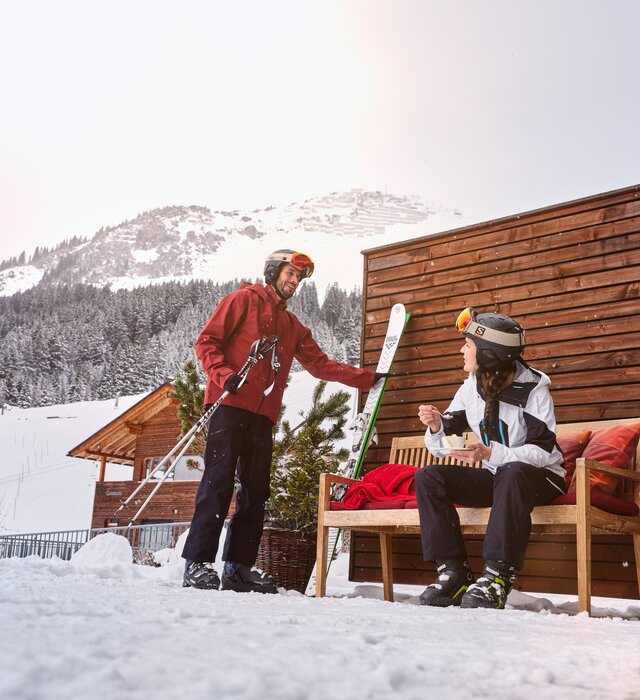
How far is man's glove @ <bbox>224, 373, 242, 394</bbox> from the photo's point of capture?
3023mm

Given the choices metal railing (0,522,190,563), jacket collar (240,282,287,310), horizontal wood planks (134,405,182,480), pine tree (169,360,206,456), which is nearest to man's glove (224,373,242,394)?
jacket collar (240,282,287,310)

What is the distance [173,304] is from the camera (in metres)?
49.3

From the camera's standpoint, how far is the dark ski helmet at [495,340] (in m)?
2.78

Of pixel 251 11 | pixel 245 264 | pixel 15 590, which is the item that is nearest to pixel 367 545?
pixel 15 590

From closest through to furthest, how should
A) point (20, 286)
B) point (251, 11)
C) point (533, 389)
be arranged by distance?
point (533, 389) → point (251, 11) → point (20, 286)

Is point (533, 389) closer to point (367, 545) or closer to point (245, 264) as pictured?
point (367, 545)

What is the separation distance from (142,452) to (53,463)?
27069 mm

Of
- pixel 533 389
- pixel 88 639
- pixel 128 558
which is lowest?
pixel 128 558

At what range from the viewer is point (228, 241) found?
11069cm

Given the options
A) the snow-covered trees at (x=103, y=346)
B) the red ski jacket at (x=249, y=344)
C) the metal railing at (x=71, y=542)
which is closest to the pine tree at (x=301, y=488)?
the red ski jacket at (x=249, y=344)

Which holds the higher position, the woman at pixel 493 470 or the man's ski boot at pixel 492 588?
the woman at pixel 493 470

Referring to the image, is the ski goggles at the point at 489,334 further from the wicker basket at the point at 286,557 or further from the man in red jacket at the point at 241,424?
the wicker basket at the point at 286,557

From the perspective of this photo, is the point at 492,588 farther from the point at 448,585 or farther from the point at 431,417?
the point at 431,417

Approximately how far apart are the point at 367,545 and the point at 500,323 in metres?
1.93
